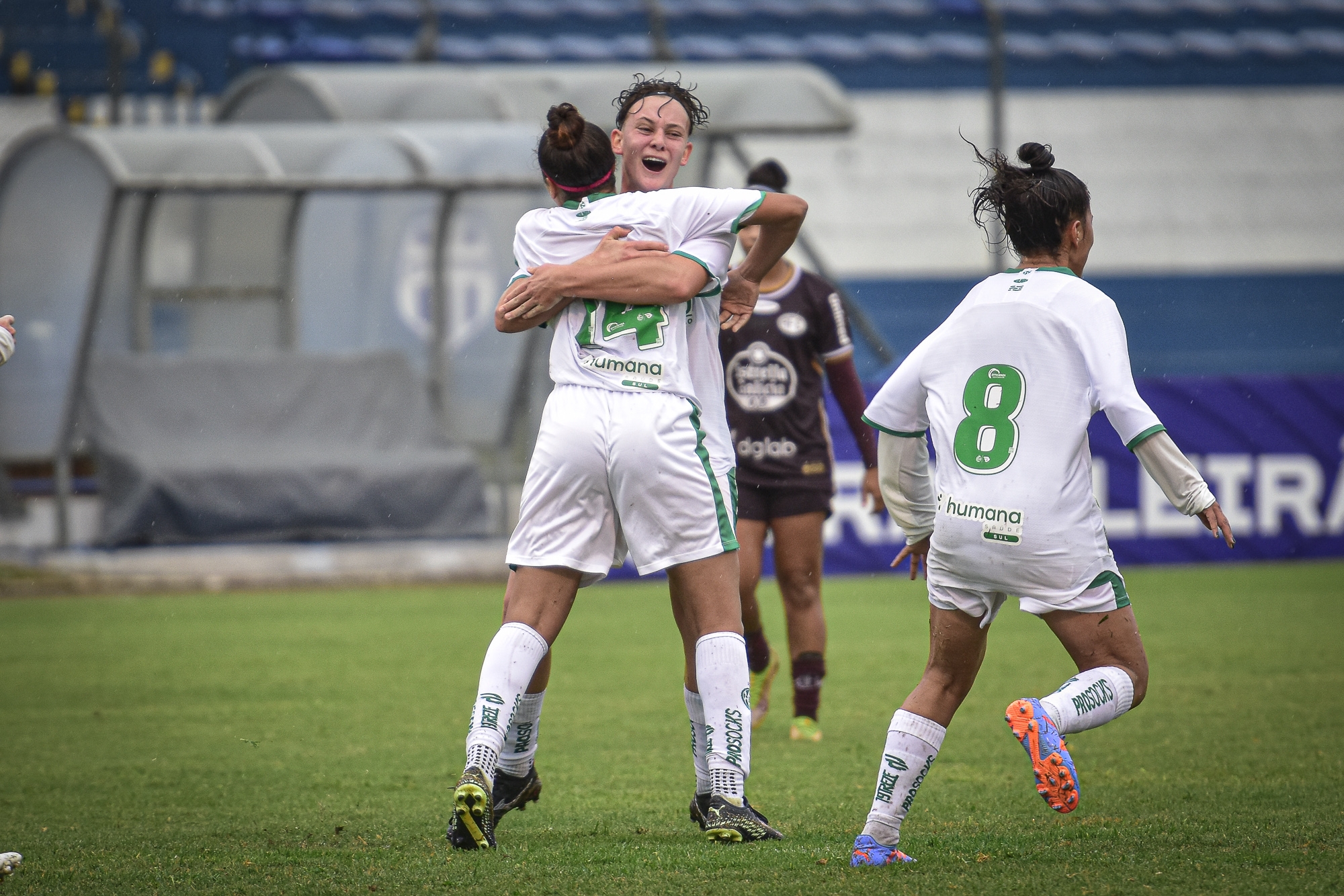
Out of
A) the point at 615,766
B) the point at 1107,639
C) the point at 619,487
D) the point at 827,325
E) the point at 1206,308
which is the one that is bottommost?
the point at 615,766

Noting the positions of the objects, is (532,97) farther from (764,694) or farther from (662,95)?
(662,95)

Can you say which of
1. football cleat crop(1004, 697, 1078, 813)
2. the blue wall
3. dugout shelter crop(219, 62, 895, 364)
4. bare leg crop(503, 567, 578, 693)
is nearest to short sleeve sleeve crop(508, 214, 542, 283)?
bare leg crop(503, 567, 578, 693)

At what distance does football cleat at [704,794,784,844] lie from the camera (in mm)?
4078

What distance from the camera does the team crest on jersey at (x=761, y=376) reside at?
251 inches

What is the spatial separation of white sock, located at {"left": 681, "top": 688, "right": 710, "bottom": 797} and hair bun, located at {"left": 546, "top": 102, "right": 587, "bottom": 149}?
153cm

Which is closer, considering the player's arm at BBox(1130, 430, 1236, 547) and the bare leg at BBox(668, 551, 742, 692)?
the player's arm at BBox(1130, 430, 1236, 547)

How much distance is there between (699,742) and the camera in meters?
4.33

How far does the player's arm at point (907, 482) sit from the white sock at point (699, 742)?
748 millimetres

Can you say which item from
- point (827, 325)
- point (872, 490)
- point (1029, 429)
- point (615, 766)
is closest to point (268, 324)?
point (827, 325)

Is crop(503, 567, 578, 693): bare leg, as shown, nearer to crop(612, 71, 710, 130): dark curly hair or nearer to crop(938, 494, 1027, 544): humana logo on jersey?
crop(938, 494, 1027, 544): humana logo on jersey

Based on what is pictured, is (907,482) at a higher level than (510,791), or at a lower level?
higher

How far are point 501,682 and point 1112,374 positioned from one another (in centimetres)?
170

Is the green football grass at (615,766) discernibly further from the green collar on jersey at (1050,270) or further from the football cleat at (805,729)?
the green collar on jersey at (1050,270)

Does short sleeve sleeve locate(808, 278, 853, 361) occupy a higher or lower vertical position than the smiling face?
lower
